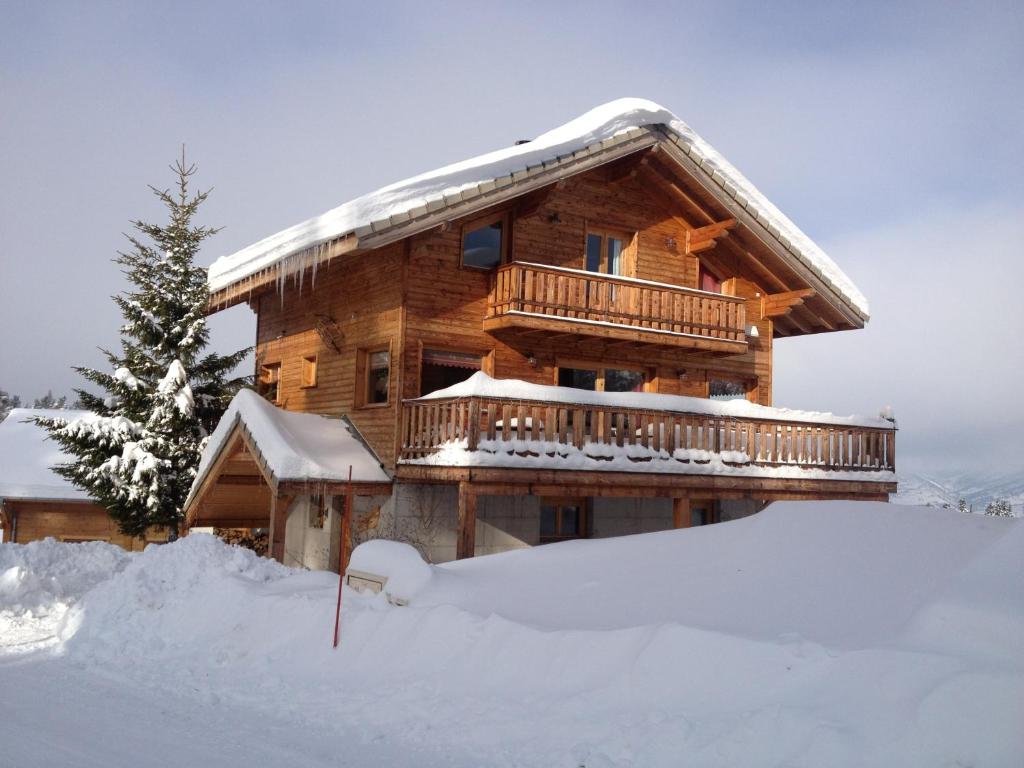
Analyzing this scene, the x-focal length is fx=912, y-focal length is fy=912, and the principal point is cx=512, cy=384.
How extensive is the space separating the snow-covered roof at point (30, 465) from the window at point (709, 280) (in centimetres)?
1453

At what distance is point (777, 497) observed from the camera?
16.3 meters

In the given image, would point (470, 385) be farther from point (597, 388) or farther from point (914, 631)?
point (914, 631)

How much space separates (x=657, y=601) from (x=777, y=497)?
8572 mm

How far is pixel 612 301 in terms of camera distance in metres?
16.7

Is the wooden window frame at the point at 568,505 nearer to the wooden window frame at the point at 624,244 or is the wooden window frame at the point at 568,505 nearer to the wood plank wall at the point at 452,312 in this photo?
the wood plank wall at the point at 452,312

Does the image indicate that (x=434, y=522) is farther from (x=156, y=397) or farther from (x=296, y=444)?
(x=156, y=397)

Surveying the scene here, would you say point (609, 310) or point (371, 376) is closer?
point (609, 310)

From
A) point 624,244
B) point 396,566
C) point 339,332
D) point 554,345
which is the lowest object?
point 396,566

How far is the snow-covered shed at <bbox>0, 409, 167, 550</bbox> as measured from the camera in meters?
23.5

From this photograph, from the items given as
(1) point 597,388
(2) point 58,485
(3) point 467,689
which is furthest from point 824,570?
(2) point 58,485

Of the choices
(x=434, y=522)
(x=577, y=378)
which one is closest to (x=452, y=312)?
(x=577, y=378)

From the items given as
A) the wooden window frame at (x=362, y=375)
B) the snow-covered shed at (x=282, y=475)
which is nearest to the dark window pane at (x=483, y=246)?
the wooden window frame at (x=362, y=375)

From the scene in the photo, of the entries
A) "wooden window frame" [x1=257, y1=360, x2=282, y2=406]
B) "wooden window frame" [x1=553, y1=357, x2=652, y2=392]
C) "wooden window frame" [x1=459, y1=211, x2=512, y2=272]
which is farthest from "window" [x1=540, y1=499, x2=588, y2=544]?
"wooden window frame" [x1=257, y1=360, x2=282, y2=406]

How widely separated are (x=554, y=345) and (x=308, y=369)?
5.40m
